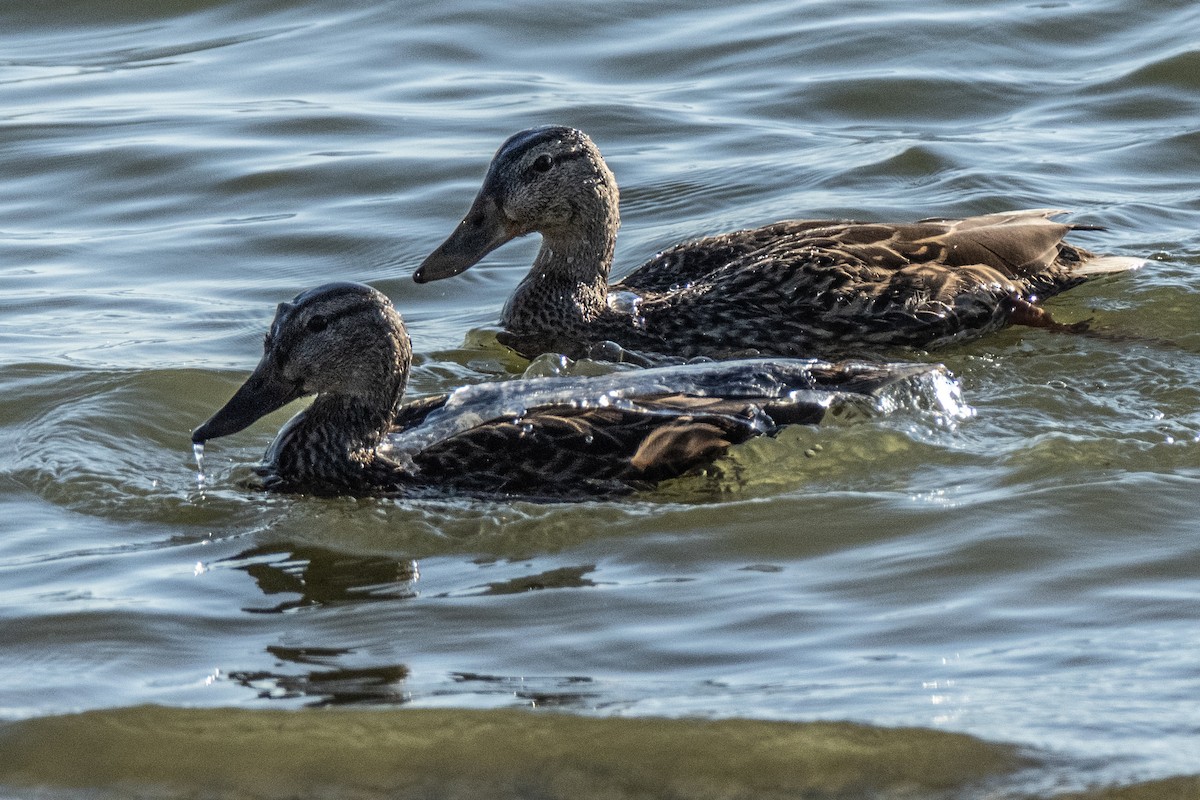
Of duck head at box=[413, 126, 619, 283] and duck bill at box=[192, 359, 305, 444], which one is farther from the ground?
duck head at box=[413, 126, 619, 283]

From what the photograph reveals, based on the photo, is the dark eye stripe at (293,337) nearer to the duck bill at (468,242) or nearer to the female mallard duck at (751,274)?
the female mallard duck at (751,274)

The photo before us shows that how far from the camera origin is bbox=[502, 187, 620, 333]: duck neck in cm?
995

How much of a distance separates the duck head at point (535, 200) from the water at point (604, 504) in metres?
0.49

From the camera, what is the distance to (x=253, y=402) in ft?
25.3

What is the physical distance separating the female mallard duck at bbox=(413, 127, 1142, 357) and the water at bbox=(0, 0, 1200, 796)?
297mm

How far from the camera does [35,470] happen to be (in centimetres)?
788

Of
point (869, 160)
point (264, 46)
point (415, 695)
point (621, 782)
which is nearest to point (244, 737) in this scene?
point (415, 695)

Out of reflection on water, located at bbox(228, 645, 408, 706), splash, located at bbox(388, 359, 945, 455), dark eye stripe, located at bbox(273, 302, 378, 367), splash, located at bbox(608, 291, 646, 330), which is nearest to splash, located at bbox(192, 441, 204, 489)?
dark eye stripe, located at bbox(273, 302, 378, 367)

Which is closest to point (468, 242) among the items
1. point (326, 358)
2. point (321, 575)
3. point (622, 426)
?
point (326, 358)

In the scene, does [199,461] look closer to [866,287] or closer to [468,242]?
[468,242]

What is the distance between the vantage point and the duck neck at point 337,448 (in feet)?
24.9

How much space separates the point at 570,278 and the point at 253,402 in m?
2.78

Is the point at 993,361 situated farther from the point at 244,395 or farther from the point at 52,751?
the point at 52,751

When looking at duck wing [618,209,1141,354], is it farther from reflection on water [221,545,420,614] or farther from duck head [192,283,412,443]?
reflection on water [221,545,420,614]
